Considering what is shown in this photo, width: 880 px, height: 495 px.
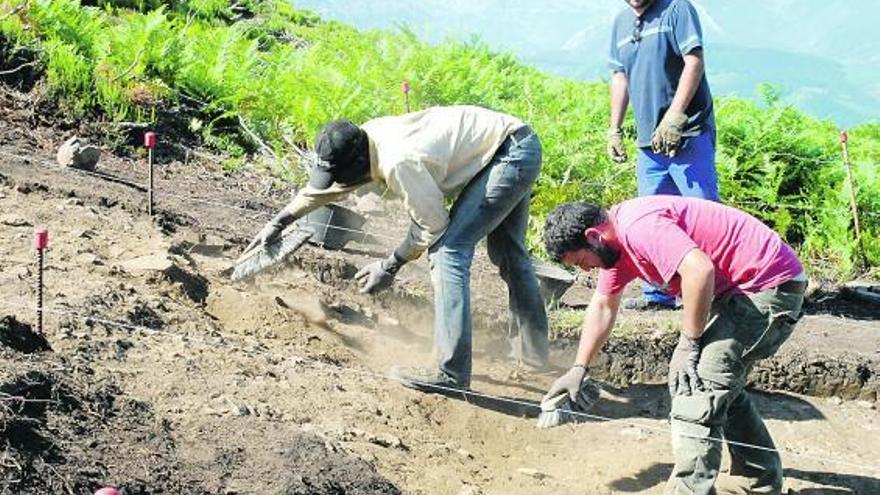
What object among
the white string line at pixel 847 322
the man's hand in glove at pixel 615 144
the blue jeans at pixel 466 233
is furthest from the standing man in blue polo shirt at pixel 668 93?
the white string line at pixel 847 322

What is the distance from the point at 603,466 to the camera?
4.96 meters

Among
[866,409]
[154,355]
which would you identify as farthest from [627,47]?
[154,355]

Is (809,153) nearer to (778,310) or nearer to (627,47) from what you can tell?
(627,47)

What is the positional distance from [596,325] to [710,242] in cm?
64

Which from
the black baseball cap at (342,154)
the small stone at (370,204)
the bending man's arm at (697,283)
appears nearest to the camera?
the bending man's arm at (697,283)

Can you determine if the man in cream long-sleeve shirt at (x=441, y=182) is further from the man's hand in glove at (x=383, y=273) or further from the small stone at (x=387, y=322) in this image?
the small stone at (x=387, y=322)

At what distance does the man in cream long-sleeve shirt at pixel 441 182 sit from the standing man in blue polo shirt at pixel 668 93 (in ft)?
3.97

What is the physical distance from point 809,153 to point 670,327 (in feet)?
13.5

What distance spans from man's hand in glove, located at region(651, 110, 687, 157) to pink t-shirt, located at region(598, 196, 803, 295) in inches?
71.2

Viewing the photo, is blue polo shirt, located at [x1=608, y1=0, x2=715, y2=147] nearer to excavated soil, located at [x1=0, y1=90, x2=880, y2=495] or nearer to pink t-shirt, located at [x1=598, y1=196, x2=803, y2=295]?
excavated soil, located at [x1=0, y1=90, x2=880, y2=495]

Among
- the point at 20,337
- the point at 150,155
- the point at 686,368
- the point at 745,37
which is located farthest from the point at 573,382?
the point at 745,37

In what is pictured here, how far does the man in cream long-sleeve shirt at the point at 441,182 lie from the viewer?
4.78 metres

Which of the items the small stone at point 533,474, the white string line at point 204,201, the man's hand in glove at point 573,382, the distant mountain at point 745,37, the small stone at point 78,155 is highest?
the man's hand in glove at point 573,382

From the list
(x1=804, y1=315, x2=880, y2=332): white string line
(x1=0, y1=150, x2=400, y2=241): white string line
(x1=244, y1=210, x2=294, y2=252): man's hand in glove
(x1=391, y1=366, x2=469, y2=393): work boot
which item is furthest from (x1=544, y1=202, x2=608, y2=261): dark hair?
(x1=804, y1=315, x2=880, y2=332): white string line
